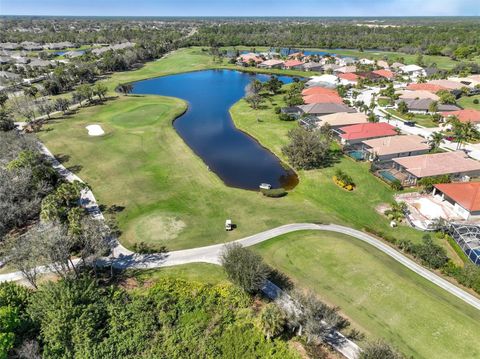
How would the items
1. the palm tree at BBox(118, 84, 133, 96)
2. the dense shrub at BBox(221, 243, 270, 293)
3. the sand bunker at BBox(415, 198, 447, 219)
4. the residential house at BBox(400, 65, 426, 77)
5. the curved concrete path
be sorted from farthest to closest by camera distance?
the residential house at BBox(400, 65, 426, 77) < the palm tree at BBox(118, 84, 133, 96) < the sand bunker at BBox(415, 198, 447, 219) < the curved concrete path < the dense shrub at BBox(221, 243, 270, 293)

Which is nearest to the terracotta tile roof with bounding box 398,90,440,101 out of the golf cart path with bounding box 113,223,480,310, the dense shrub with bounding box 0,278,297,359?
the golf cart path with bounding box 113,223,480,310

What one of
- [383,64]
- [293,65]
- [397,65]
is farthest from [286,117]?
[397,65]

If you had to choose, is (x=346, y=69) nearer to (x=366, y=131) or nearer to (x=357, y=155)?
(x=366, y=131)

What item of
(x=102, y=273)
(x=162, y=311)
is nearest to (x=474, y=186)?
(x=162, y=311)

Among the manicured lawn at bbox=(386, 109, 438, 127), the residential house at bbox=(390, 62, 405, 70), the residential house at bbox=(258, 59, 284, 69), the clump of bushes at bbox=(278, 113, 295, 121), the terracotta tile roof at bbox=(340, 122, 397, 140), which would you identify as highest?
the residential house at bbox=(390, 62, 405, 70)

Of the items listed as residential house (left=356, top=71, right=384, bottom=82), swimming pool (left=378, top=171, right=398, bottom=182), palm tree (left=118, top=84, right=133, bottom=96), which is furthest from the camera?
residential house (left=356, top=71, right=384, bottom=82)

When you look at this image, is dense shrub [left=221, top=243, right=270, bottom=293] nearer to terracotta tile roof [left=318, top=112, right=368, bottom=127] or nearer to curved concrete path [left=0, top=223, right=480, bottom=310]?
curved concrete path [left=0, top=223, right=480, bottom=310]
